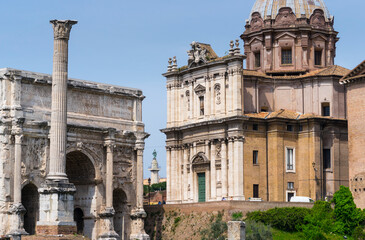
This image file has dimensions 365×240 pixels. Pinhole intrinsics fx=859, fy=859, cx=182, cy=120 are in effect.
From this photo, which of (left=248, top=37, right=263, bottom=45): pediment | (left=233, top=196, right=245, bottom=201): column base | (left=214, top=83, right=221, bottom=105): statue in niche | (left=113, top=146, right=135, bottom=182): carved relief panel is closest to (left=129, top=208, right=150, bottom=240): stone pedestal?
(left=113, top=146, right=135, bottom=182): carved relief panel

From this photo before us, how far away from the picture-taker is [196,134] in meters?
71.1

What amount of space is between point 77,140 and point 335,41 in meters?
26.1

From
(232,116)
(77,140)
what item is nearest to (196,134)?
(232,116)

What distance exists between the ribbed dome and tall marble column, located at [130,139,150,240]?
1678cm

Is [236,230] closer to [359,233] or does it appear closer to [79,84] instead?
[359,233]

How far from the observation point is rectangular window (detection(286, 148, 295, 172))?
67750 mm

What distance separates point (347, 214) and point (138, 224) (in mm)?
16651

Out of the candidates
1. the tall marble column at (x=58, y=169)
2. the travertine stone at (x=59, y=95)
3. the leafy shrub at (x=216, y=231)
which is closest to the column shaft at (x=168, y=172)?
the leafy shrub at (x=216, y=231)

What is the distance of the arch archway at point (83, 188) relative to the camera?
64250 mm

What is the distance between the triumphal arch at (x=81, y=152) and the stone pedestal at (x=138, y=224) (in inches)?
3.0

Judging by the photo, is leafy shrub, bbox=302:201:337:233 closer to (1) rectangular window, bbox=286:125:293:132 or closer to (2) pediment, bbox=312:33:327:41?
(1) rectangular window, bbox=286:125:293:132

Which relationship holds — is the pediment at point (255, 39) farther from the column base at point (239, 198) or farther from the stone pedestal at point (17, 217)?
the stone pedestal at point (17, 217)

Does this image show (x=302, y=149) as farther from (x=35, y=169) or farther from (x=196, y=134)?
(x=35, y=169)

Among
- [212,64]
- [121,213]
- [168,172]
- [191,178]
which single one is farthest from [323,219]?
[168,172]
